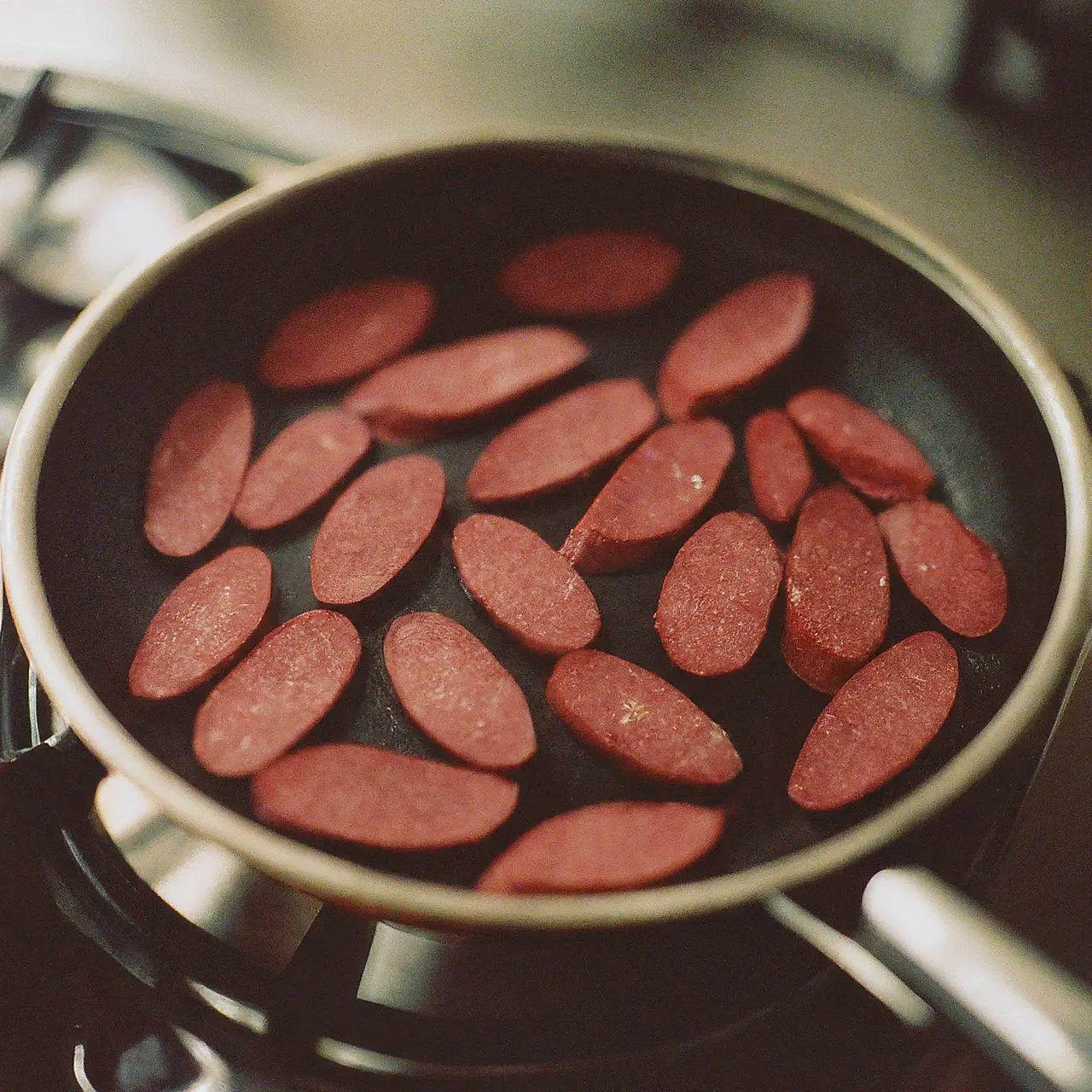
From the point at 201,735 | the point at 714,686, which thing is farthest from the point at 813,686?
the point at 201,735

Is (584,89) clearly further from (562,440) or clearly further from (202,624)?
(202,624)

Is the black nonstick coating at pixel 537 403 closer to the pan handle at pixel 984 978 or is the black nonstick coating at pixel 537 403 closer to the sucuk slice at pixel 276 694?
the sucuk slice at pixel 276 694

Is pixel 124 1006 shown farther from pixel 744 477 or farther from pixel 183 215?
pixel 183 215

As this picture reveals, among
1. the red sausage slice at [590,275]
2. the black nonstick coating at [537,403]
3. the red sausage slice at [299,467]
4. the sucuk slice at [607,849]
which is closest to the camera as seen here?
the sucuk slice at [607,849]

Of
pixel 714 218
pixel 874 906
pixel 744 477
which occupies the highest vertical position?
pixel 714 218

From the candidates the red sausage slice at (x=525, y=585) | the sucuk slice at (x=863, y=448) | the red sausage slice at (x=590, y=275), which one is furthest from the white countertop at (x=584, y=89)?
the red sausage slice at (x=525, y=585)

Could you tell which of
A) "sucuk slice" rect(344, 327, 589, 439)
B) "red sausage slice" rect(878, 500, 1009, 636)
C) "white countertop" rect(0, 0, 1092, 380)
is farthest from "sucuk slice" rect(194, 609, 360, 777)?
"white countertop" rect(0, 0, 1092, 380)
